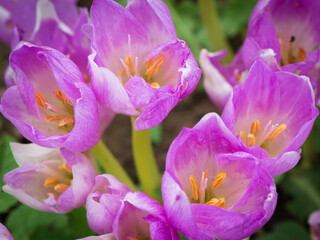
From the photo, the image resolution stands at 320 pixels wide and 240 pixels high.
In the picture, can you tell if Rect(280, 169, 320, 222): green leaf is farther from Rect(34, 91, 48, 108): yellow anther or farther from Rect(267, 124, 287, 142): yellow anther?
Rect(34, 91, 48, 108): yellow anther

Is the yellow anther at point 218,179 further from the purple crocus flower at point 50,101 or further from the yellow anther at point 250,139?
the purple crocus flower at point 50,101

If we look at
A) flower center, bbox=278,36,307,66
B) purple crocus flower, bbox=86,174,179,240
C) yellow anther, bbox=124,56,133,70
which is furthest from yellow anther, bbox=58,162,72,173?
flower center, bbox=278,36,307,66

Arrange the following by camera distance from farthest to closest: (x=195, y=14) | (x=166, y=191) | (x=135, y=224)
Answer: (x=195, y=14)
(x=135, y=224)
(x=166, y=191)

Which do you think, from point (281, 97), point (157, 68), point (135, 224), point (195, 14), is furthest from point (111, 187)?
point (195, 14)

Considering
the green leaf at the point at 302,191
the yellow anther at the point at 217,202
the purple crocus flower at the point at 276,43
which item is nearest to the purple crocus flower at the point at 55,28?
the purple crocus flower at the point at 276,43

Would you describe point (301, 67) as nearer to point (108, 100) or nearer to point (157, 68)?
point (157, 68)

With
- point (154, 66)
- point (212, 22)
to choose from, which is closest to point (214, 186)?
point (154, 66)

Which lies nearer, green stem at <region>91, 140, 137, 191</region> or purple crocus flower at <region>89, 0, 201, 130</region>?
purple crocus flower at <region>89, 0, 201, 130</region>

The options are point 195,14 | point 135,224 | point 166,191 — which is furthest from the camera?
point 195,14
